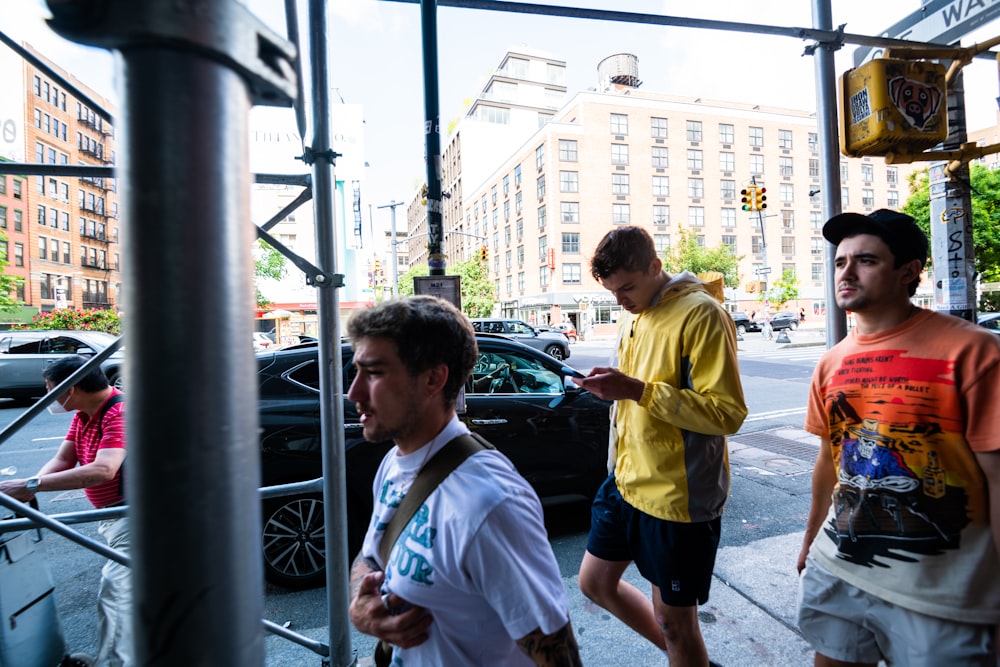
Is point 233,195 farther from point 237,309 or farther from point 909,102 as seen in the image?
point 909,102

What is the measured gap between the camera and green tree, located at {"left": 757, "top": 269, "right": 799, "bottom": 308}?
45.6m

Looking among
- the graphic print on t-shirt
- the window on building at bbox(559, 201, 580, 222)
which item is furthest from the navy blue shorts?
the window on building at bbox(559, 201, 580, 222)

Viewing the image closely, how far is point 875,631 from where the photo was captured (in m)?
1.92

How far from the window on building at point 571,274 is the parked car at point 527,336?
95.1 ft

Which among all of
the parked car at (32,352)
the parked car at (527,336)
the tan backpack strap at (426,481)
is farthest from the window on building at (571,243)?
the tan backpack strap at (426,481)

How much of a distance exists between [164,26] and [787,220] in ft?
223

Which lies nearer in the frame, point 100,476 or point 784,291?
point 100,476

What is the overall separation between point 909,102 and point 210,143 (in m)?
3.27

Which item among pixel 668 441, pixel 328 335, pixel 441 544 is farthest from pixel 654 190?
pixel 441 544

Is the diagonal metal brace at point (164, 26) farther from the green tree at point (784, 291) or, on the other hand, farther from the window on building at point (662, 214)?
the window on building at point (662, 214)

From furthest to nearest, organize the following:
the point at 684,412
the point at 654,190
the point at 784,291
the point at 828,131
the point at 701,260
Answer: the point at 654,190
the point at 784,291
the point at 701,260
the point at 828,131
the point at 684,412

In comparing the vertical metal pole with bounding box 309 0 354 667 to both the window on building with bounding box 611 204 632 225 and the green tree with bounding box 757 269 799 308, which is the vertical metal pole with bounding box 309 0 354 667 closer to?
the green tree with bounding box 757 269 799 308

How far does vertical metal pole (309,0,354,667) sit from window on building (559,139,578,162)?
52.9 metres

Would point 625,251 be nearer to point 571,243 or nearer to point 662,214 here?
point 571,243
